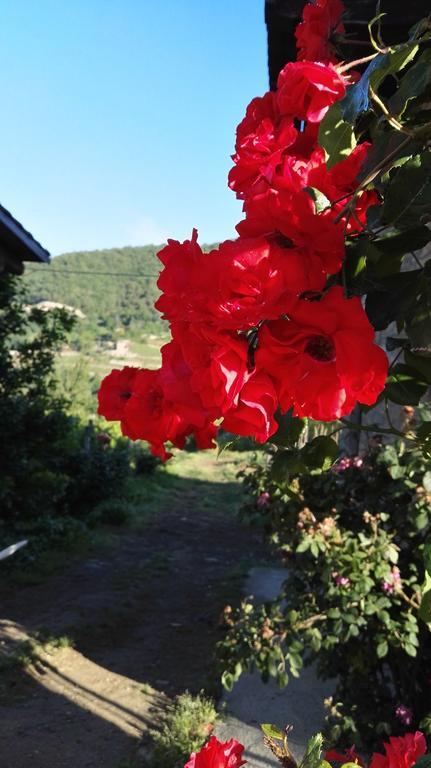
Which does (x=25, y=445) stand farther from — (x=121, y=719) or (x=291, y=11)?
(x=291, y=11)

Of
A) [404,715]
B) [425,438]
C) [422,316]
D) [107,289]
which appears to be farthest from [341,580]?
[107,289]

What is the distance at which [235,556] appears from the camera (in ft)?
25.8

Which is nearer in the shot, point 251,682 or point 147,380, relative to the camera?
point 147,380

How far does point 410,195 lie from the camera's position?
56 cm

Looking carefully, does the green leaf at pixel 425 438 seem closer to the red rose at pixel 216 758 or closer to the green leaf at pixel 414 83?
the green leaf at pixel 414 83

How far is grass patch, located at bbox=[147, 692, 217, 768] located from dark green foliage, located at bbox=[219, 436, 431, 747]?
0.69 metres

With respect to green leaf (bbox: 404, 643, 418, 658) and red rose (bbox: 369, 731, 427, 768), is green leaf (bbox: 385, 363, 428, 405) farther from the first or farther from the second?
green leaf (bbox: 404, 643, 418, 658)

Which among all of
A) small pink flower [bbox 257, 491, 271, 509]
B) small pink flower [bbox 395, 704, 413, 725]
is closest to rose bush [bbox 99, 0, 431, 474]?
small pink flower [bbox 395, 704, 413, 725]

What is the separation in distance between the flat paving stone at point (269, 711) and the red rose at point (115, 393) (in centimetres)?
249

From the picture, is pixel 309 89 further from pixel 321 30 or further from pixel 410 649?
pixel 410 649

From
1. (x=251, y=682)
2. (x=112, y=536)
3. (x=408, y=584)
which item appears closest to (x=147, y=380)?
(x=408, y=584)

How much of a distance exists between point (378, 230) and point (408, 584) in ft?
6.49

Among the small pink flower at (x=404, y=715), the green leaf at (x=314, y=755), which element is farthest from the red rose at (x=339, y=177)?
the small pink flower at (x=404, y=715)

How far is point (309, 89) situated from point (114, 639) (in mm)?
4936
